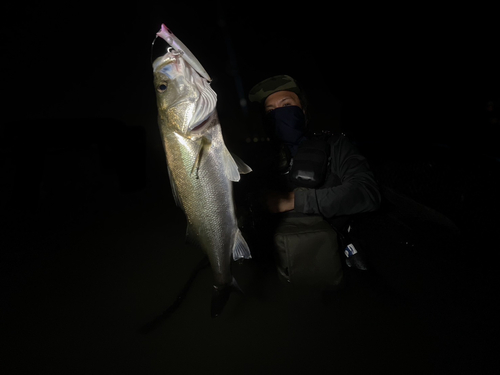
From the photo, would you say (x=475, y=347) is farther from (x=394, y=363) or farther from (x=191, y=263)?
(x=191, y=263)

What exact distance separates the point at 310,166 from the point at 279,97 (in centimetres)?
86

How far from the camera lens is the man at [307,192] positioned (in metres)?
1.67

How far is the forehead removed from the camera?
87.7 inches

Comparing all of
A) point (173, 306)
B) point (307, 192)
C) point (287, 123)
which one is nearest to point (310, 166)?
point (307, 192)

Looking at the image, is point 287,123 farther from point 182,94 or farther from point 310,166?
point 182,94

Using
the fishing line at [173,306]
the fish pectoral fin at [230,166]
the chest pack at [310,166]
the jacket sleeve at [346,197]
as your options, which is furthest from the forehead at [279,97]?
the fishing line at [173,306]

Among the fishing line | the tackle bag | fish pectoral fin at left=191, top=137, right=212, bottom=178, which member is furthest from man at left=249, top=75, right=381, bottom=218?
the fishing line

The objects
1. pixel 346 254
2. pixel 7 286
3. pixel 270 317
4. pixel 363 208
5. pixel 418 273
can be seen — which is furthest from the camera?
pixel 7 286

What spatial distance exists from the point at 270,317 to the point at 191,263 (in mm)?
1342

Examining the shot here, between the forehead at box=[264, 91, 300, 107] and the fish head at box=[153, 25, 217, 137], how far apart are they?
50.0 inches

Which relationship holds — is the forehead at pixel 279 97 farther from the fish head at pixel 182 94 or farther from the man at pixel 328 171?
the fish head at pixel 182 94

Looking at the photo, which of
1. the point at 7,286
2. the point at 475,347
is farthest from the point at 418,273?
the point at 7,286

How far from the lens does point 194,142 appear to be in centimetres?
107

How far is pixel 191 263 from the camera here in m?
3.01
